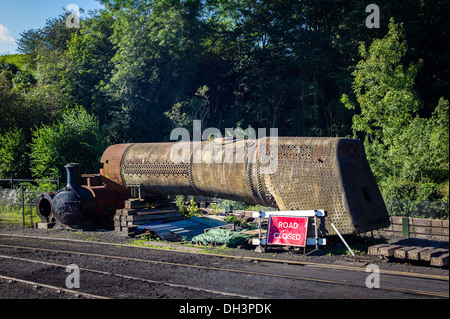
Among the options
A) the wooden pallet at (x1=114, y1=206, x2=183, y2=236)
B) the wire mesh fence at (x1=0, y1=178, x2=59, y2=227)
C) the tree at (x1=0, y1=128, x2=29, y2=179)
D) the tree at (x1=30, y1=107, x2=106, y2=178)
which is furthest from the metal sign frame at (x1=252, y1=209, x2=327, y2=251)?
the tree at (x1=0, y1=128, x2=29, y2=179)

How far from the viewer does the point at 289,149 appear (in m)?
10.7

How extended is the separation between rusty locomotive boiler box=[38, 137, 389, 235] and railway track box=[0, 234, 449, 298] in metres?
1.88

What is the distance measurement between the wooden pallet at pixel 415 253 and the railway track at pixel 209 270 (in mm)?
806

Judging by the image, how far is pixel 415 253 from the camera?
8.24 meters

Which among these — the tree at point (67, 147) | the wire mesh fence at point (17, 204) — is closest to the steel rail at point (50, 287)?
the wire mesh fence at point (17, 204)

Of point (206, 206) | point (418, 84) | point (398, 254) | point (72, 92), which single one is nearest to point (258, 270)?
point (398, 254)

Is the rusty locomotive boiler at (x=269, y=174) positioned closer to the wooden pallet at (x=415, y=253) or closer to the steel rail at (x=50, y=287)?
the wooden pallet at (x=415, y=253)

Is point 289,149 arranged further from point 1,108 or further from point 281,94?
point 1,108

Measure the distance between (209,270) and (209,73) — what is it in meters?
29.6

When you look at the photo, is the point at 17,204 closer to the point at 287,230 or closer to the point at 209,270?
the point at 209,270

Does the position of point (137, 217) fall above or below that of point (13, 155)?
below

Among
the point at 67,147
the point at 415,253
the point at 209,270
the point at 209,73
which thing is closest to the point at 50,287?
the point at 209,270

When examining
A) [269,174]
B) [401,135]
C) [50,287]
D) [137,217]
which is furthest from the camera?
[401,135]
